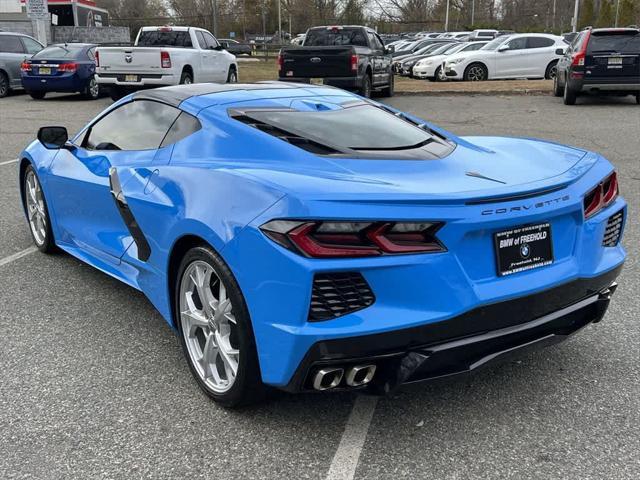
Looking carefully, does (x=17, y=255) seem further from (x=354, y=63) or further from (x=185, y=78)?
(x=185, y=78)

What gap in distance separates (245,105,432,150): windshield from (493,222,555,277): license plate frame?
88 cm

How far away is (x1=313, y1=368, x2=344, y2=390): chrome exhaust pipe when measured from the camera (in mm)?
2443

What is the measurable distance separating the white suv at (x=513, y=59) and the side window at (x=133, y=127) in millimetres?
19390

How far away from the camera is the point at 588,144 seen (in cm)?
1055

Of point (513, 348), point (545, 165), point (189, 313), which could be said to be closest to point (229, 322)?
point (189, 313)

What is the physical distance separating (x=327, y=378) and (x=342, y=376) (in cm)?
6

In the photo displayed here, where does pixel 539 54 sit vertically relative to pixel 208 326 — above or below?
above

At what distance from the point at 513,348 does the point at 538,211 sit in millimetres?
568

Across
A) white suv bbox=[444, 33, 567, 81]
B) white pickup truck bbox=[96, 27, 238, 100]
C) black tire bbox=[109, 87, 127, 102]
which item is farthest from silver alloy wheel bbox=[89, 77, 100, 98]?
white suv bbox=[444, 33, 567, 81]

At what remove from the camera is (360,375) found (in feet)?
8.20

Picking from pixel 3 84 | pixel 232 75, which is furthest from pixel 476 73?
pixel 3 84

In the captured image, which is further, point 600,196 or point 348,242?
point 600,196

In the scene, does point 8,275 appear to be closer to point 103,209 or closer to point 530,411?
point 103,209

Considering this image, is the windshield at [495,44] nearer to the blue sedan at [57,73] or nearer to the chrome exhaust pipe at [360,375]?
the blue sedan at [57,73]
